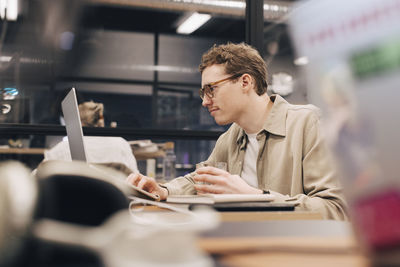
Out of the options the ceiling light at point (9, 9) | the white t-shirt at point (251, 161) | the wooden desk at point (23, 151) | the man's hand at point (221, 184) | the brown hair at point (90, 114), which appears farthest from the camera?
the ceiling light at point (9, 9)

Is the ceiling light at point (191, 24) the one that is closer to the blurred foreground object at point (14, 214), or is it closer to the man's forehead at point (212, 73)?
the man's forehead at point (212, 73)

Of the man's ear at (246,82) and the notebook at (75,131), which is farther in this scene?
the man's ear at (246,82)

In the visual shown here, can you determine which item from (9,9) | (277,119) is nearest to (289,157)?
(277,119)

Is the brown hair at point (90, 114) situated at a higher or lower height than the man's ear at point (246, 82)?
lower

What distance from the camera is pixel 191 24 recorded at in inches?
347

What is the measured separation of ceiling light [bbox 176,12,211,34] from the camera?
814 cm

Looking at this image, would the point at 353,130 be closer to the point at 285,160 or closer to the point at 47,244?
the point at 47,244

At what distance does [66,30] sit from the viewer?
7.40m

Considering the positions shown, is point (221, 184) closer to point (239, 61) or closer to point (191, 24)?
point (239, 61)

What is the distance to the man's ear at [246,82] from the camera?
202 cm

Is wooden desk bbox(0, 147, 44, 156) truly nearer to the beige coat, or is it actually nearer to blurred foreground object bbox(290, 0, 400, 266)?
the beige coat

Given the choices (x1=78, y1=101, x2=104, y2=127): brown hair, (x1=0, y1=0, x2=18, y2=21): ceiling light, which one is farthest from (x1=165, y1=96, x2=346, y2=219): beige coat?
(x1=0, y1=0, x2=18, y2=21): ceiling light

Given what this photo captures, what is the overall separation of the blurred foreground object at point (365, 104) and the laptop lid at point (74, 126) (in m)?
0.83

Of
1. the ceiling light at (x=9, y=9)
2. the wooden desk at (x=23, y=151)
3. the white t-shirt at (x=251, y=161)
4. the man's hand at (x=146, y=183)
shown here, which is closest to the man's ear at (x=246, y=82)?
the white t-shirt at (x=251, y=161)
